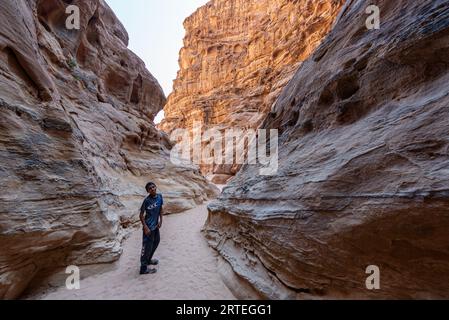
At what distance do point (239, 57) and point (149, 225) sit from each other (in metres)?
45.8

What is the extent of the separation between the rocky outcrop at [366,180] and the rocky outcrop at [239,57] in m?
23.5

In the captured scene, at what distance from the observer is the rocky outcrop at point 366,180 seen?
2.32m

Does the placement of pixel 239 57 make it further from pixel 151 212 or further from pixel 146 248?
pixel 146 248

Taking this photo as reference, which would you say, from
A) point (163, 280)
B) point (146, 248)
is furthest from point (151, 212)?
point (163, 280)

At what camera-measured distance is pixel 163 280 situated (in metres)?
4.57

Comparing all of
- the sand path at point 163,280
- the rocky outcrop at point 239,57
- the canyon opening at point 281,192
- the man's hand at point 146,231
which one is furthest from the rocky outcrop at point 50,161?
the rocky outcrop at point 239,57

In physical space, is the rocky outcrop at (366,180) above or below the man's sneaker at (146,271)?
above

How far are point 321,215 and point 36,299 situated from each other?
536 centimetres

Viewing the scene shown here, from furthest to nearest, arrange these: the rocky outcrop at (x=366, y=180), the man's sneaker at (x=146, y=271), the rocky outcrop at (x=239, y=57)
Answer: the rocky outcrop at (x=239, y=57)
the man's sneaker at (x=146, y=271)
the rocky outcrop at (x=366, y=180)

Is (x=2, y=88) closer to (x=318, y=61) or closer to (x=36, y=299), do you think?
(x=36, y=299)

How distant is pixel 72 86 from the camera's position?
8961mm

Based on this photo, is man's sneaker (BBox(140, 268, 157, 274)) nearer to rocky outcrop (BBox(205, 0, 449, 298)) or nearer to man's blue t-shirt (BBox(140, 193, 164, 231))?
man's blue t-shirt (BBox(140, 193, 164, 231))

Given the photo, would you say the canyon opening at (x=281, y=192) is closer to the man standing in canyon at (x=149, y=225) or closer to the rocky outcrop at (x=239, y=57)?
the man standing in canyon at (x=149, y=225)

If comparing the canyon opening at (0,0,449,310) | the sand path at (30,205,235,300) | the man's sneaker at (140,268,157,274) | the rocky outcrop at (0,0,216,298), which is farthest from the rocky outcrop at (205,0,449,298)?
the rocky outcrop at (0,0,216,298)
